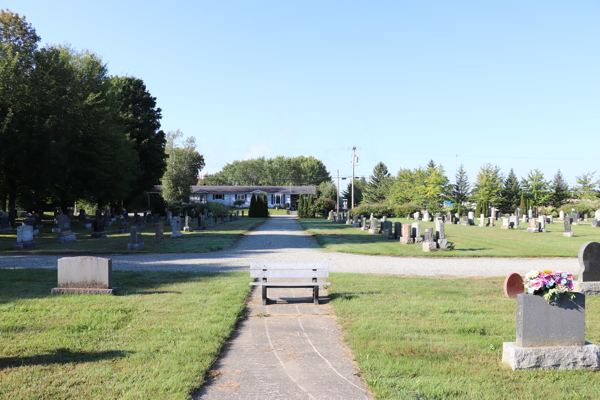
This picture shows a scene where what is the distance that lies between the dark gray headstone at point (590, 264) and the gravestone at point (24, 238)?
62.0 ft

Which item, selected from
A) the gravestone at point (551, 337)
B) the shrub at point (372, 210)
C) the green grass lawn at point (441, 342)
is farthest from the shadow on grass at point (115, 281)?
the shrub at point (372, 210)

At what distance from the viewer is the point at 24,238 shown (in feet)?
62.2

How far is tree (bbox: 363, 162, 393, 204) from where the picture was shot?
87.2 meters

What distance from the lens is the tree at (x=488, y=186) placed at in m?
67.8

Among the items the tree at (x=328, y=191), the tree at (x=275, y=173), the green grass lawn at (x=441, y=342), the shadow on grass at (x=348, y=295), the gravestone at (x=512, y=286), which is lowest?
the green grass lawn at (x=441, y=342)

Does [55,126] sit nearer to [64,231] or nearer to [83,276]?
[64,231]

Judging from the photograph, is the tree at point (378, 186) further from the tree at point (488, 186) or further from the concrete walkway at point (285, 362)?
the concrete walkway at point (285, 362)

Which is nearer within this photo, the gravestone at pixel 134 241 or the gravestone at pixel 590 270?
the gravestone at pixel 590 270

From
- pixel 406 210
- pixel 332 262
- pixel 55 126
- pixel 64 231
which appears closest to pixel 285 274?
pixel 332 262

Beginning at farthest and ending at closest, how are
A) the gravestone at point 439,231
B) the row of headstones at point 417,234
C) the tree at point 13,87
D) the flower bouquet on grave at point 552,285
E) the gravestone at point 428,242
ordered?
the tree at point 13,87 → the gravestone at point 439,231 → the row of headstones at point 417,234 → the gravestone at point 428,242 → the flower bouquet on grave at point 552,285

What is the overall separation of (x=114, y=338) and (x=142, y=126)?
1688 inches

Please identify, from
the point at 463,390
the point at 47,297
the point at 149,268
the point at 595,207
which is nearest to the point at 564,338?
the point at 463,390

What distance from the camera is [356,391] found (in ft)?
15.8

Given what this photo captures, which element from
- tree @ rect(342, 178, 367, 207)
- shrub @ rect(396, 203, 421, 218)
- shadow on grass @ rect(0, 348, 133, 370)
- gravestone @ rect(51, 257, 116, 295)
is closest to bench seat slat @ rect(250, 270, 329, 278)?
gravestone @ rect(51, 257, 116, 295)
